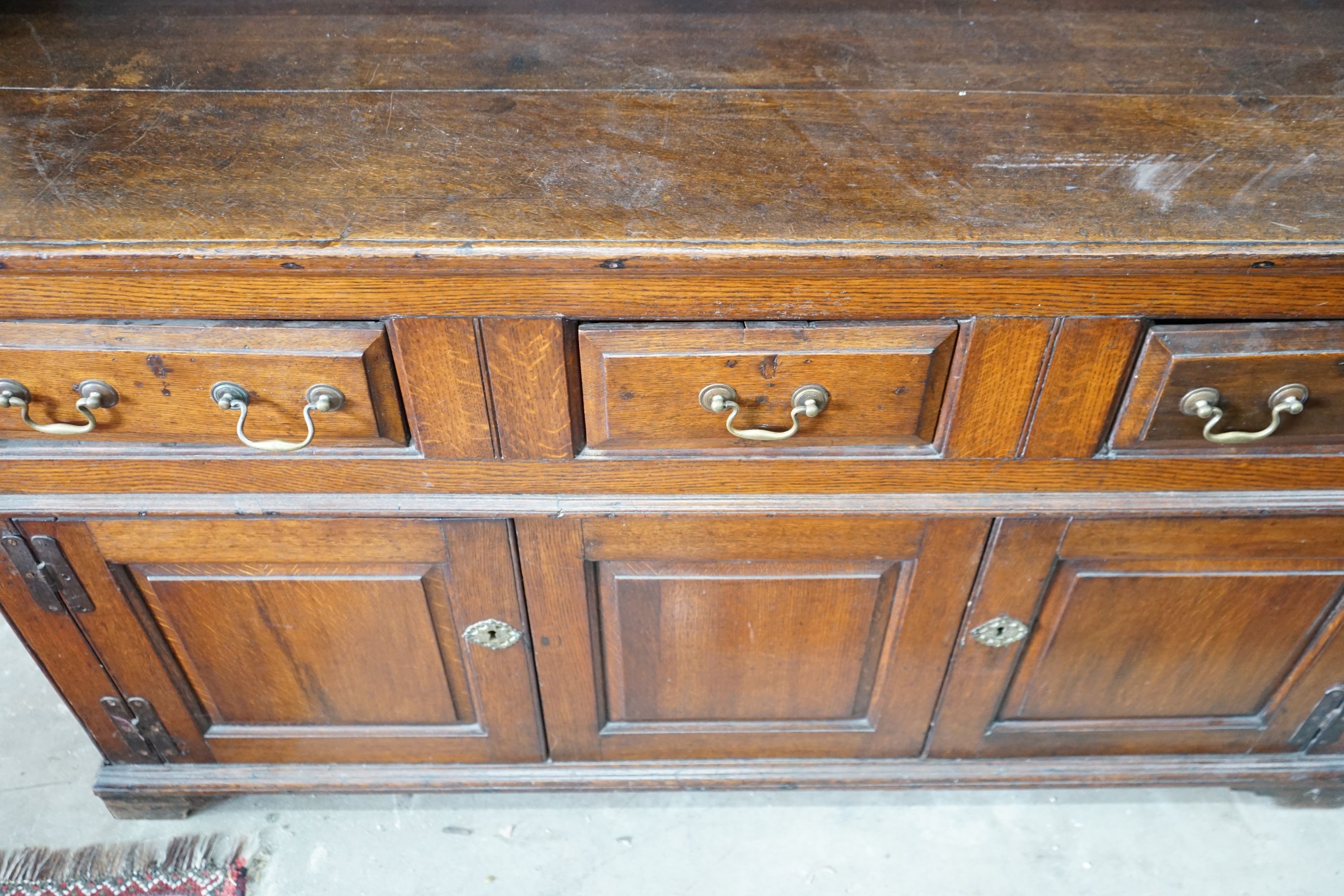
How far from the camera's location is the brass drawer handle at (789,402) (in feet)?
2.55

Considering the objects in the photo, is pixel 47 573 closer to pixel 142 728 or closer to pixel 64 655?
pixel 64 655

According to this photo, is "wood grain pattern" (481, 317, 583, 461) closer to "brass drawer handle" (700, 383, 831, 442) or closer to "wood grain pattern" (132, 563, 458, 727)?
"brass drawer handle" (700, 383, 831, 442)

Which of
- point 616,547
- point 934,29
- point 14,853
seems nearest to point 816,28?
point 934,29

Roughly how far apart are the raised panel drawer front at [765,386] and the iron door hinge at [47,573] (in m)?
0.51

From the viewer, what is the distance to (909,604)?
0.98 meters

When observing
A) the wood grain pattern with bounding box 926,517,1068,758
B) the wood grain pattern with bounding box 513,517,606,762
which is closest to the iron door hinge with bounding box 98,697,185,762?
the wood grain pattern with bounding box 513,517,606,762

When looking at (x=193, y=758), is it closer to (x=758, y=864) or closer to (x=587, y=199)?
(x=758, y=864)

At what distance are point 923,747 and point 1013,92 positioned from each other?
2.36 ft

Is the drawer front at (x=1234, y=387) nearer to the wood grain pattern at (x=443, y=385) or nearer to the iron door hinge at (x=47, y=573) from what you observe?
the wood grain pattern at (x=443, y=385)

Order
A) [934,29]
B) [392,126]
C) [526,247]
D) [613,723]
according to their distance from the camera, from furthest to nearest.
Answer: [613,723] < [934,29] < [392,126] < [526,247]

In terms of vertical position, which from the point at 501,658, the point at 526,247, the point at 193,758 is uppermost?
the point at 526,247

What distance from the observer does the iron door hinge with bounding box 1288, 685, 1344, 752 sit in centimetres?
109

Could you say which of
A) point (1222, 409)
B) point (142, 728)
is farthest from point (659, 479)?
point (142, 728)

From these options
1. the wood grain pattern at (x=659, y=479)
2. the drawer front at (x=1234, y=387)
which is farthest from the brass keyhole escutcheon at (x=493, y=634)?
the drawer front at (x=1234, y=387)
